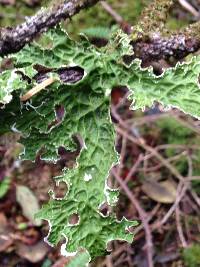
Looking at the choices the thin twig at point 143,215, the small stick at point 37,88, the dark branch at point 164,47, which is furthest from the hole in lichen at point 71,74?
the thin twig at point 143,215

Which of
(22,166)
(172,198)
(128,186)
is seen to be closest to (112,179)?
(128,186)

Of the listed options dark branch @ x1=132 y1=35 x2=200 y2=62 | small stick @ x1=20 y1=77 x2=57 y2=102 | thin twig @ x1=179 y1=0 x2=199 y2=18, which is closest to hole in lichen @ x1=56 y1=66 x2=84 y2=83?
small stick @ x1=20 y1=77 x2=57 y2=102

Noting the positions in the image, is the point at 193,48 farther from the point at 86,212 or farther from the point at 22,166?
the point at 22,166

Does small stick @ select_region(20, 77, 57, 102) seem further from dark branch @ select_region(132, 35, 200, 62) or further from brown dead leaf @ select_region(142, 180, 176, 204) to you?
brown dead leaf @ select_region(142, 180, 176, 204)

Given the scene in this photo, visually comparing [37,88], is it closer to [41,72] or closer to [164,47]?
[41,72]

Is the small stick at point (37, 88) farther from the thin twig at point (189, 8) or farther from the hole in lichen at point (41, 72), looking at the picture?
the thin twig at point (189, 8)

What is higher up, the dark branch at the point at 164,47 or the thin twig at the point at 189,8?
the dark branch at the point at 164,47
